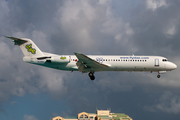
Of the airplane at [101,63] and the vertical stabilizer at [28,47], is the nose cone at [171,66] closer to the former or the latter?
the airplane at [101,63]

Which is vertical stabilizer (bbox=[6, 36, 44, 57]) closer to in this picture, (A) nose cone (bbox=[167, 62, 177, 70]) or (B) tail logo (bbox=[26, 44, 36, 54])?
(B) tail logo (bbox=[26, 44, 36, 54])

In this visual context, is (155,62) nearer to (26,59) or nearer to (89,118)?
(26,59)

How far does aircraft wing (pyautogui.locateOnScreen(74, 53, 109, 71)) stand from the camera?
3816 cm

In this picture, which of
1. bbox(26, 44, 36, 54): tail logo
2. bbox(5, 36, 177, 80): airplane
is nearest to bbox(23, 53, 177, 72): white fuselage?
bbox(5, 36, 177, 80): airplane

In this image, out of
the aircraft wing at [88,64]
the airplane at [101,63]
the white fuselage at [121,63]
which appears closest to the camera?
the aircraft wing at [88,64]

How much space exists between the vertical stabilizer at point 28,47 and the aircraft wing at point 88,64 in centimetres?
739

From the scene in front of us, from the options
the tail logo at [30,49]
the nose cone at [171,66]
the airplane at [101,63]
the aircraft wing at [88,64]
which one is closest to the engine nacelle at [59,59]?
the airplane at [101,63]

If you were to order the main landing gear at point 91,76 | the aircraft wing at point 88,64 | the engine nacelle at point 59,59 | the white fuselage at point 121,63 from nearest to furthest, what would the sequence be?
the aircraft wing at point 88,64 → the engine nacelle at point 59,59 → the white fuselage at point 121,63 → the main landing gear at point 91,76

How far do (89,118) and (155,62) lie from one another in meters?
52.0

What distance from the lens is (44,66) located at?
1613 inches

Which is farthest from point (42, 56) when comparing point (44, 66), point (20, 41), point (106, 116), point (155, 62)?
point (106, 116)

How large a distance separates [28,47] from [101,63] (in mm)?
12455

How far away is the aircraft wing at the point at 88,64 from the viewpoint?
38.2 meters

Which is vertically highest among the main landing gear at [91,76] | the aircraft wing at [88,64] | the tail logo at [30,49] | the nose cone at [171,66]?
the tail logo at [30,49]
